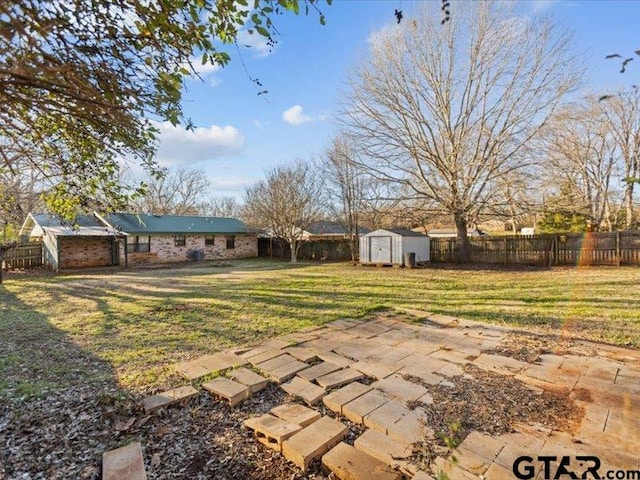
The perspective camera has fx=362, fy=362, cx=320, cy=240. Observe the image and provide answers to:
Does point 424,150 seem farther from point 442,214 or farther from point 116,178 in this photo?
point 116,178

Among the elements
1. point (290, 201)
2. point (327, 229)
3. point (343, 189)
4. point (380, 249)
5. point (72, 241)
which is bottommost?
point (380, 249)

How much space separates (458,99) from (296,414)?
1384 centimetres

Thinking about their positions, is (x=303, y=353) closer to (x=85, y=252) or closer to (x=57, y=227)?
(x=57, y=227)

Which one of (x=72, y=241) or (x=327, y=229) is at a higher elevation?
(x=327, y=229)

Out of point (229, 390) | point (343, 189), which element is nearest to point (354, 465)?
point (229, 390)

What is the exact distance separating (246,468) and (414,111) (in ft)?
45.9

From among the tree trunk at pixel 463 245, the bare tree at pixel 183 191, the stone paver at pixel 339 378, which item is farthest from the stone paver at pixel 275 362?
the bare tree at pixel 183 191

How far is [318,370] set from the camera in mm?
3398

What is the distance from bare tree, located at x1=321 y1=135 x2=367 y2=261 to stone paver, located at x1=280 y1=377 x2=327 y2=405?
50.0 ft

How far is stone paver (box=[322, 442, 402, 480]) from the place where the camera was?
6.57ft

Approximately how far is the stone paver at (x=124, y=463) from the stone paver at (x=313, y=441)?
0.86 metres

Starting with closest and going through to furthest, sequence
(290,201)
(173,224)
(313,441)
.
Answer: (313,441) → (290,201) → (173,224)

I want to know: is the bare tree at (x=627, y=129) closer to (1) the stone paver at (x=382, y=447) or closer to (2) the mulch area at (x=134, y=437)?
(1) the stone paver at (x=382, y=447)

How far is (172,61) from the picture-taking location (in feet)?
9.40
